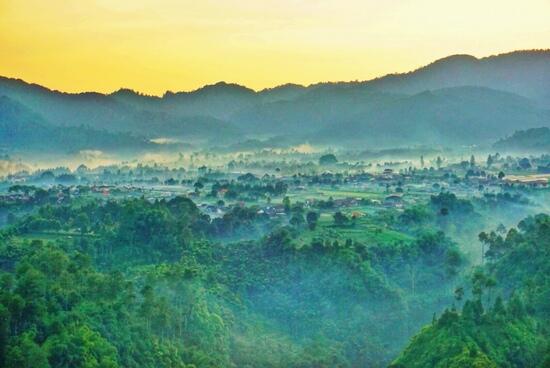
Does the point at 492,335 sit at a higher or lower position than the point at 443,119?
lower

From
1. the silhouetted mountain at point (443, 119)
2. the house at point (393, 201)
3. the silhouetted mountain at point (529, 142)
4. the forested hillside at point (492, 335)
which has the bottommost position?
the forested hillside at point (492, 335)

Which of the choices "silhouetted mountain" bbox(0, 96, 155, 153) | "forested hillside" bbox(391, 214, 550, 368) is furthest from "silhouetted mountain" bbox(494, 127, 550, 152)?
"forested hillside" bbox(391, 214, 550, 368)

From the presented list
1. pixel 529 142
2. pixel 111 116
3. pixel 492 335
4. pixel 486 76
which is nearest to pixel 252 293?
pixel 492 335

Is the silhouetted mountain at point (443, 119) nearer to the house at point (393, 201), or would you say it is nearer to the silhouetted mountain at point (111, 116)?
the silhouetted mountain at point (111, 116)

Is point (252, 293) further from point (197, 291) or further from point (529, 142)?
point (529, 142)

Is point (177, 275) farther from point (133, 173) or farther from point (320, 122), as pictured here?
point (320, 122)

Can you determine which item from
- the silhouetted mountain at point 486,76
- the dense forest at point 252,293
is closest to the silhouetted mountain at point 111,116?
the silhouetted mountain at point 486,76

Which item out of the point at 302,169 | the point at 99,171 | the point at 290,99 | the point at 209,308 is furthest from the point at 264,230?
the point at 290,99

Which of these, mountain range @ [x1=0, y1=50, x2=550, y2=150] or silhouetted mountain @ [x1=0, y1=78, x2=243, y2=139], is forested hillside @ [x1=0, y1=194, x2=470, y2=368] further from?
silhouetted mountain @ [x1=0, y1=78, x2=243, y2=139]
